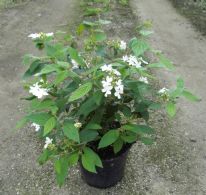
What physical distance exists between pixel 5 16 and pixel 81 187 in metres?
4.02

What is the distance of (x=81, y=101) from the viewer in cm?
205

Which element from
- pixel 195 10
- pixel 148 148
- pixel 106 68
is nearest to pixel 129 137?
pixel 106 68

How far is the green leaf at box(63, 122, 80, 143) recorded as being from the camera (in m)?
1.64

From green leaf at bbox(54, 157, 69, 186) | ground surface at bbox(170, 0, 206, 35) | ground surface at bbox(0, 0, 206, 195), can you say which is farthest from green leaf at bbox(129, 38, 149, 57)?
ground surface at bbox(170, 0, 206, 35)

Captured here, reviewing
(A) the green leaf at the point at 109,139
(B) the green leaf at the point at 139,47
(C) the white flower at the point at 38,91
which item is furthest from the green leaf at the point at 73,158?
(B) the green leaf at the point at 139,47

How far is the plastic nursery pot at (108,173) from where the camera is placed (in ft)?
7.58

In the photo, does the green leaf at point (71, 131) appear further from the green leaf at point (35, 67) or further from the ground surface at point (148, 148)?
the ground surface at point (148, 148)

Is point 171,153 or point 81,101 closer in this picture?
point 81,101

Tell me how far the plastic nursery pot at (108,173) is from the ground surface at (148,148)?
2.6 inches

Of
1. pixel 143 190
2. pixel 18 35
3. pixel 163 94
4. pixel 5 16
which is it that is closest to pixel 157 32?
pixel 18 35

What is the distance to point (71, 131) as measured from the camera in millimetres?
1664

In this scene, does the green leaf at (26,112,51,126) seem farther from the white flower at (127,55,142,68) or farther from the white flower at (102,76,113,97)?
the white flower at (127,55,142,68)

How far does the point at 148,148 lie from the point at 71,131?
1.38 m

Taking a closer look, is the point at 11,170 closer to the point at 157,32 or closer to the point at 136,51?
the point at 136,51
